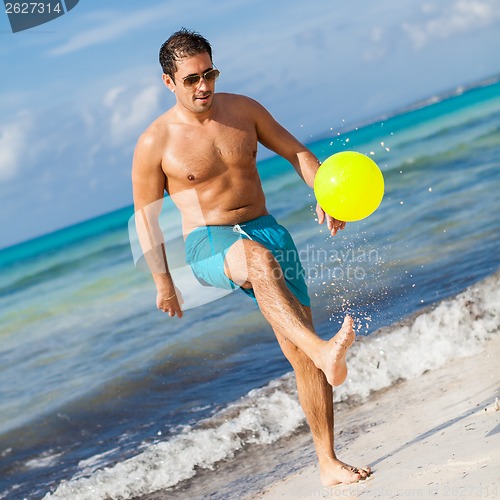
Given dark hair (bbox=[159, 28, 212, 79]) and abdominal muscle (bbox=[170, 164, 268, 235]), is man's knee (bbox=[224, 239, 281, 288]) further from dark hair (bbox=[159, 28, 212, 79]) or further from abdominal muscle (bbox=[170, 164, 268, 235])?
dark hair (bbox=[159, 28, 212, 79])

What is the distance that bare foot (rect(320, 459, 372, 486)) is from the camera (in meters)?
4.15

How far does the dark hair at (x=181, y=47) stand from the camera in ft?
13.7

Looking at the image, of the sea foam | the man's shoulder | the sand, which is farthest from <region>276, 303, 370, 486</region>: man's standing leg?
the sea foam

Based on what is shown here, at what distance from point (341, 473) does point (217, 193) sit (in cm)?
148

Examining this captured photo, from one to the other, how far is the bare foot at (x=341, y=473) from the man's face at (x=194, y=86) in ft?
6.01

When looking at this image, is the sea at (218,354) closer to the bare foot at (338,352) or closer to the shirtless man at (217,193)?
the shirtless man at (217,193)

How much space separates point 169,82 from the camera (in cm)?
437

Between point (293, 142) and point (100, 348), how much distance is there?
6.51m

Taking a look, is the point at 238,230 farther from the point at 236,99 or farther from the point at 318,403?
the point at 318,403

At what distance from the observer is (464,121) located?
31.1m

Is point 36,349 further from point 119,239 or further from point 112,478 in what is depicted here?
point 119,239

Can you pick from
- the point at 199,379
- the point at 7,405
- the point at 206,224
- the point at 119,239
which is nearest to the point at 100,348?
the point at 7,405

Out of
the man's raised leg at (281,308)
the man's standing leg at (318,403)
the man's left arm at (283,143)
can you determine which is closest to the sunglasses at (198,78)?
the man's left arm at (283,143)

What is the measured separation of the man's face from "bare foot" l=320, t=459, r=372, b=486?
1832 millimetres
